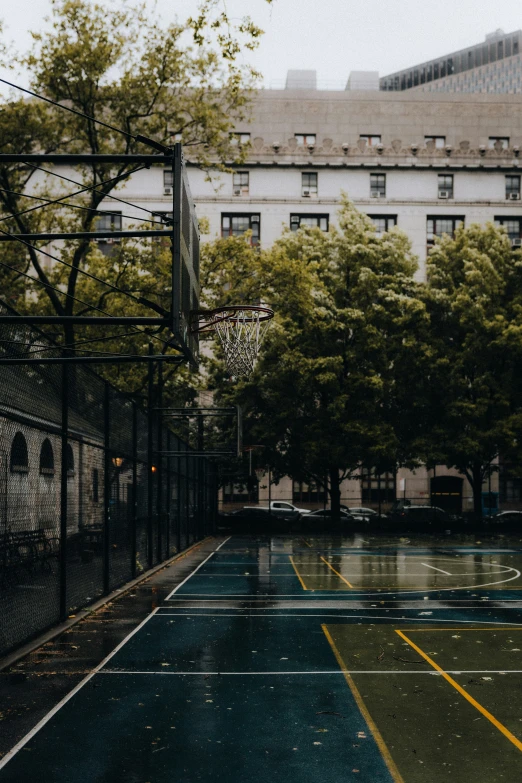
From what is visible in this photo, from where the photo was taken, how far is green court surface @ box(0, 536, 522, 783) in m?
6.83

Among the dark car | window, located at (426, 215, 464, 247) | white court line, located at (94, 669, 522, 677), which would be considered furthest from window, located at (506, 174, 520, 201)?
white court line, located at (94, 669, 522, 677)

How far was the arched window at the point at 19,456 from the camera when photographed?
35.6ft

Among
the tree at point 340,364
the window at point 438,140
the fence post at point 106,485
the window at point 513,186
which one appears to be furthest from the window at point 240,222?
the fence post at point 106,485

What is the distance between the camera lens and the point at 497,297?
155 feet

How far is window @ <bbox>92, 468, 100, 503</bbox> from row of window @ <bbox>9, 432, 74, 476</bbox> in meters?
2.01

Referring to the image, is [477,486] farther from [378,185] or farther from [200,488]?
[378,185]

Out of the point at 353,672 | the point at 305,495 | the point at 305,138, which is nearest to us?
the point at 353,672

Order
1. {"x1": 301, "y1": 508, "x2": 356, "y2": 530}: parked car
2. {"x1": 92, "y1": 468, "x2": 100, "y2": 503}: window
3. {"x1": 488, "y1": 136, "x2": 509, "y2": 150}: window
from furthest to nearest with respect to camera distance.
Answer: {"x1": 488, "y1": 136, "x2": 509, "y2": 150}: window < {"x1": 301, "y1": 508, "x2": 356, "y2": 530}: parked car < {"x1": 92, "y1": 468, "x2": 100, "y2": 503}: window

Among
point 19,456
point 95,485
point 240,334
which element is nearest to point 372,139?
point 240,334

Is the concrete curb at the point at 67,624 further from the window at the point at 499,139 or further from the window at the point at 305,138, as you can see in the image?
the window at the point at 499,139

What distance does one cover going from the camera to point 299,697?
9.03 m

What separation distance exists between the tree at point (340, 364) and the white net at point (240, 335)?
72.3ft

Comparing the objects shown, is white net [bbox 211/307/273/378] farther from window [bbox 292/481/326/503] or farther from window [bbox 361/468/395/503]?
window [bbox 361/468/395/503]

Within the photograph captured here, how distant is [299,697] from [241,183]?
56.8 meters
